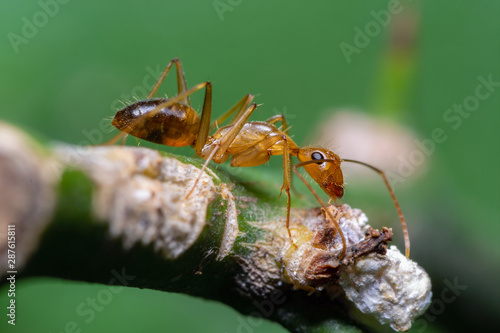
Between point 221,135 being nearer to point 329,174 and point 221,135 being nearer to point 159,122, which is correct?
point 159,122

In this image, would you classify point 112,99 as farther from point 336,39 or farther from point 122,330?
→ point 336,39

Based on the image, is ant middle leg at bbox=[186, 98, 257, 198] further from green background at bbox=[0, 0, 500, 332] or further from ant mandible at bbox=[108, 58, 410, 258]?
green background at bbox=[0, 0, 500, 332]

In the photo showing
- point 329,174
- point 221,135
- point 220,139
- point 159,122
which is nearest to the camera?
point 329,174

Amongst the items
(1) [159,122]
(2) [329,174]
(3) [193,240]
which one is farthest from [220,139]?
(3) [193,240]

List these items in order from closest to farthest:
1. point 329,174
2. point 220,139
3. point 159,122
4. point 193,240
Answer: point 193,240 < point 329,174 < point 159,122 < point 220,139

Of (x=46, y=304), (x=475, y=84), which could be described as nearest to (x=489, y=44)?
(x=475, y=84)

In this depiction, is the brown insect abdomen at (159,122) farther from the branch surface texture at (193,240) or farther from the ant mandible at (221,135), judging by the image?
the branch surface texture at (193,240)

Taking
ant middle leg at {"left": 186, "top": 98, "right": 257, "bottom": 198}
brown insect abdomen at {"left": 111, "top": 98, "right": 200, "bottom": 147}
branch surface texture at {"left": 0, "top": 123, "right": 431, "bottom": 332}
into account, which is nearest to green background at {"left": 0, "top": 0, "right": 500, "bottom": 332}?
ant middle leg at {"left": 186, "top": 98, "right": 257, "bottom": 198}
